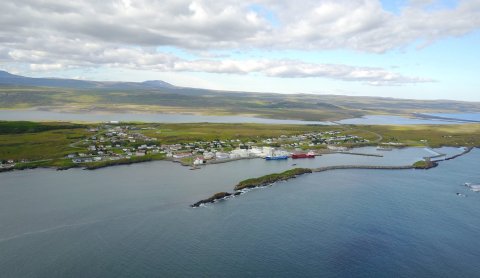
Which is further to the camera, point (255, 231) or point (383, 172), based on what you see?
point (383, 172)

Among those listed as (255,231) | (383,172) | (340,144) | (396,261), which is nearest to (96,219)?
(255,231)

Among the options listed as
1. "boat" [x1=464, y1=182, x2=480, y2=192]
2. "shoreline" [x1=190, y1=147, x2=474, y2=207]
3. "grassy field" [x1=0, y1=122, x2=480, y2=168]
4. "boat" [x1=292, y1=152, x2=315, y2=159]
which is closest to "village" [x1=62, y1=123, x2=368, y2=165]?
"boat" [x1=292, y1=152, x2=315, y2=159]

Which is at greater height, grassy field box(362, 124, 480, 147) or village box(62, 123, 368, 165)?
grassy field box(362, 124, 480, 147)

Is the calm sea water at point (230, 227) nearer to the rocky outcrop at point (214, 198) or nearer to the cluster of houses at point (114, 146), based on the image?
the rocky outcrop at point (214, 198)

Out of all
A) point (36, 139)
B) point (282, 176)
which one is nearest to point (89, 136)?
point (36, 139)

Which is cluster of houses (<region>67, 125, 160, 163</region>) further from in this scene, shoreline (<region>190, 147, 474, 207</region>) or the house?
shoreline (<region>190, 147, 474, 207</region>)

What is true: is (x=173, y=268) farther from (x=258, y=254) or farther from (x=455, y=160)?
(x=455, y=160)

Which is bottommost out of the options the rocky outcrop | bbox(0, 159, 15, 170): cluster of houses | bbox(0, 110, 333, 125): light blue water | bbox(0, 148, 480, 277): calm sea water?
bbox(0, 148, 480, 277): calm sea water

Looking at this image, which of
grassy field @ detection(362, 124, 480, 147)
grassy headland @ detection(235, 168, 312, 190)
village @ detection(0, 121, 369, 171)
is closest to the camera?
grassy headland @ detection(235, 168, 312, 190)

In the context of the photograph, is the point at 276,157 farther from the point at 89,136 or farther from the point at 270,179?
the point at 89,136
